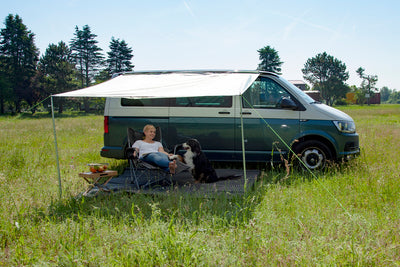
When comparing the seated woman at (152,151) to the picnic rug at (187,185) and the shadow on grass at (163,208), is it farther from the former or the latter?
the shadow on grass at (163,208)

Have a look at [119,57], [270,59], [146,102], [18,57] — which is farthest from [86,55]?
[146,102]

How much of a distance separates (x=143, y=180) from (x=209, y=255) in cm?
330

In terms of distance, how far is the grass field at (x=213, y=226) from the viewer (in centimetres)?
302

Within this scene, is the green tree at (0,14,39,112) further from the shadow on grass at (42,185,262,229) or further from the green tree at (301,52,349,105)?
the green tree at (301,52,349,105)

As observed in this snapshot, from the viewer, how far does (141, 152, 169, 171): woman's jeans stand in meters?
5.46

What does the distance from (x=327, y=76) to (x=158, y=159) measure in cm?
9225

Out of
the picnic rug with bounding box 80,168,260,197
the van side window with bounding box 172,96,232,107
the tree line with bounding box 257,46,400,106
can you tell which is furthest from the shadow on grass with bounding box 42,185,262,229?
the tree line with bounding box 257,46,400,106

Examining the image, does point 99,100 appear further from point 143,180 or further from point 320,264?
point 320,264

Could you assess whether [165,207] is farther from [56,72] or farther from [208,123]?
[56,72]

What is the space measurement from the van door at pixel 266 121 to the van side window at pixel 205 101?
38cm

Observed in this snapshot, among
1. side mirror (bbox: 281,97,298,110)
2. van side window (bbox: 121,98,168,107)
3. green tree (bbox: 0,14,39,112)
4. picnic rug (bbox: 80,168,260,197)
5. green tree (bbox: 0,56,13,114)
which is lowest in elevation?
picnic rug (bbox: 80,168,260,197)

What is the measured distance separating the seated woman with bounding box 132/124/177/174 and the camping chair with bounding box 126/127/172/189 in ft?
0.30

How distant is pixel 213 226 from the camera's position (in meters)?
3.73

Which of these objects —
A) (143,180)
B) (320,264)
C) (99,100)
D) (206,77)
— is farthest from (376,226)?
(99,100)
